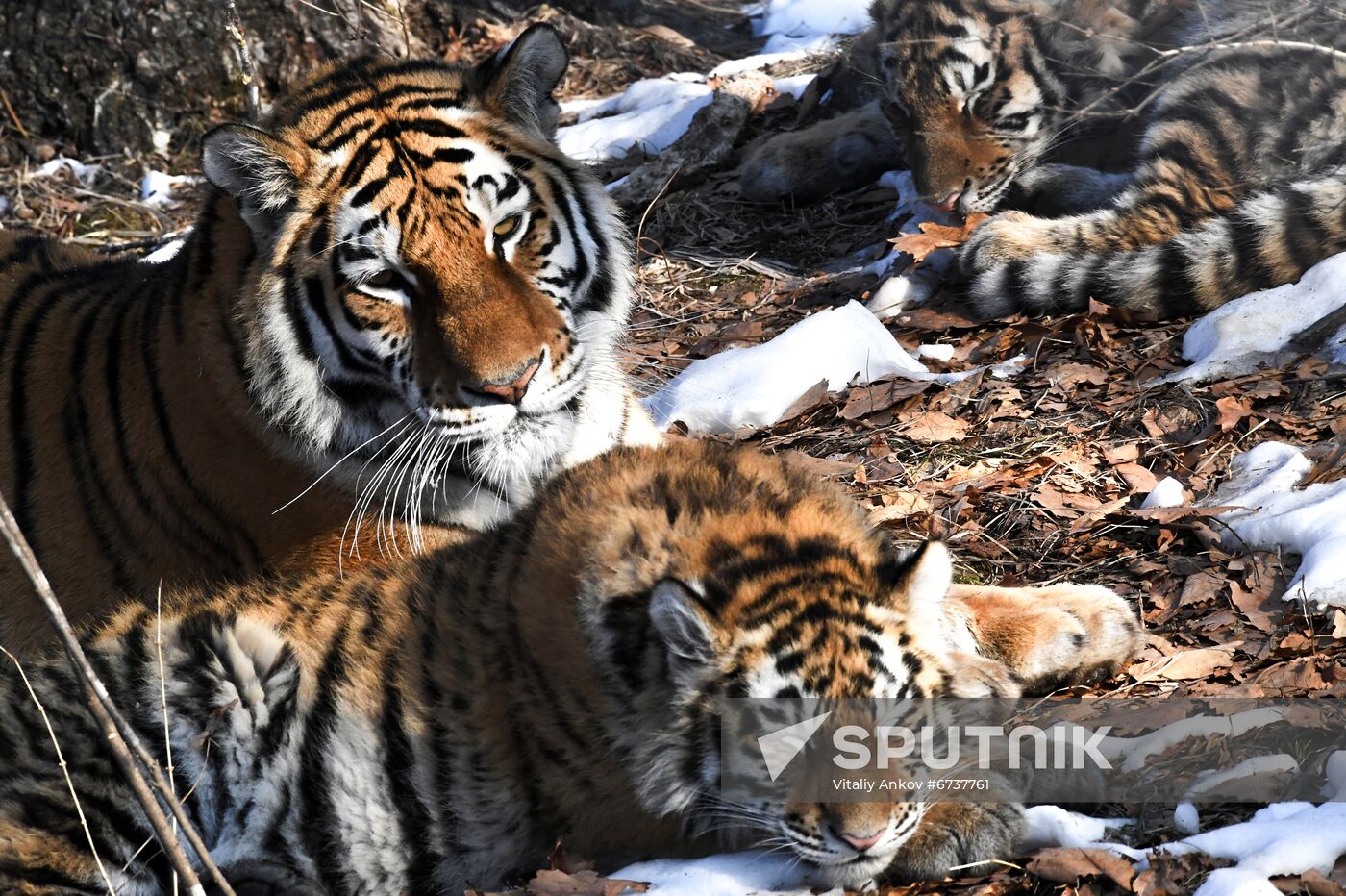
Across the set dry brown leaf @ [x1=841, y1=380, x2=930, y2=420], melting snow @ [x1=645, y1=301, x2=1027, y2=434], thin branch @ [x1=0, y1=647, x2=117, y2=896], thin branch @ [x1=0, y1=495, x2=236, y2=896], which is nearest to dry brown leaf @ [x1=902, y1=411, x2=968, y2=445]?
dry brown leaf @ [x1=841, y1=380, x2=930, y2=420]

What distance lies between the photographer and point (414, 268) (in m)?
3.37

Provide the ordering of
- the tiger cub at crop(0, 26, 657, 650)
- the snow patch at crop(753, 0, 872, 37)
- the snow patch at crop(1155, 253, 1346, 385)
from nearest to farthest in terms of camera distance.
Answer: the tiger cub at crop(0, 26, 657, 650), the snow patch at crop(1155, 253, 1346, 385), the snow patch at crop(753, 0, 872, 37)

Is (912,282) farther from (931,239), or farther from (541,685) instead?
(541,685)

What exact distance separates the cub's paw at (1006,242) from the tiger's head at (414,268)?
194cm

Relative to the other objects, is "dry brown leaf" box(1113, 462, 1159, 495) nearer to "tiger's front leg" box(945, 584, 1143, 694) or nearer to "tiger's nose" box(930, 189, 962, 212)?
"tiger's front leg" box(945, 584, 1143, 694)

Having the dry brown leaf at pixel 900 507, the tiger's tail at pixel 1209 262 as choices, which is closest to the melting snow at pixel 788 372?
the tiger's tail at pixel 1209 262

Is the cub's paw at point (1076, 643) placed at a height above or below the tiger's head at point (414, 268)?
below

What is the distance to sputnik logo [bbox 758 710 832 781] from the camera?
263 cm

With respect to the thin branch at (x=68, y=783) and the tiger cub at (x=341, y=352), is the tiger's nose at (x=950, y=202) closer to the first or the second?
the tiger cub at (x=341, y=352)

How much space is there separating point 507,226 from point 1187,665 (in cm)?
197

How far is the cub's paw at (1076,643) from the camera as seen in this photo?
328cm

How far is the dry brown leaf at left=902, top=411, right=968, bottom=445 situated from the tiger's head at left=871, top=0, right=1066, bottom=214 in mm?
1327

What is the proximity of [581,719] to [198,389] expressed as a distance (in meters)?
1.46

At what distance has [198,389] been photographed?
3.62 metres
